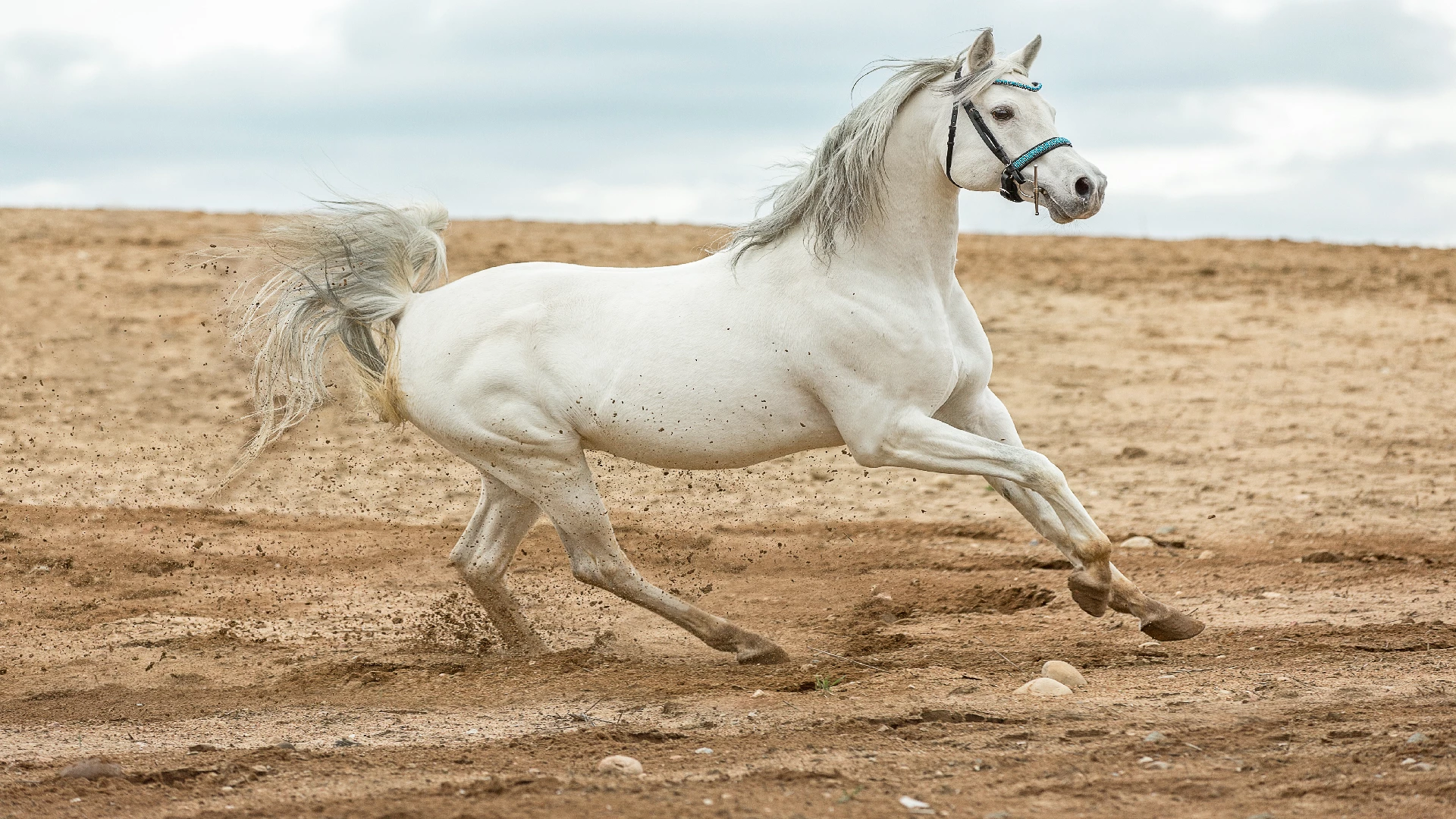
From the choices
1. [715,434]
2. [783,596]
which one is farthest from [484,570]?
[783,596]

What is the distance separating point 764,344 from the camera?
489 centimetres

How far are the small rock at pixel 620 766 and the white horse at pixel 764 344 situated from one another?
138 centimetres

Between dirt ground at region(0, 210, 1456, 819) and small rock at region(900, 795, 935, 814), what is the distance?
0.06 feet

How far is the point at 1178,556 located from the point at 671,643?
2680 mm

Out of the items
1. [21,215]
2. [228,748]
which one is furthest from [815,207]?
[21,215]

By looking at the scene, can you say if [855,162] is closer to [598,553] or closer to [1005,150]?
[1005,150]

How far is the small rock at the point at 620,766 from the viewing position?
152 inches

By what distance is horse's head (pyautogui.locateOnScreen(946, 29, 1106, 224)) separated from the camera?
447cm

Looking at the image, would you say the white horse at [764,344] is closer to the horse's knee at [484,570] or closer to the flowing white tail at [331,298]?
the flowing white tail at [331,298]

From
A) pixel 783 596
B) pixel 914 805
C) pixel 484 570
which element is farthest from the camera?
pixel 783 596

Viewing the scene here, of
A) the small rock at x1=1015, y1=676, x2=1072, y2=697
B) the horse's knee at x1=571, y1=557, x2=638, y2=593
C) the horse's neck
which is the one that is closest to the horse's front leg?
the small rock at x1=1015, y1=676, x2=1072, y2=697

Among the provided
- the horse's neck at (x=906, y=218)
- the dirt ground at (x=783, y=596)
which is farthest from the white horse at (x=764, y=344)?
the dirt ground at (x=783, y=596)

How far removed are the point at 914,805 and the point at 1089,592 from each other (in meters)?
1.56

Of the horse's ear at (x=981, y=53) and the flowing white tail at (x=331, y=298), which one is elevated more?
the horse's ear at (x=981, y=53)
